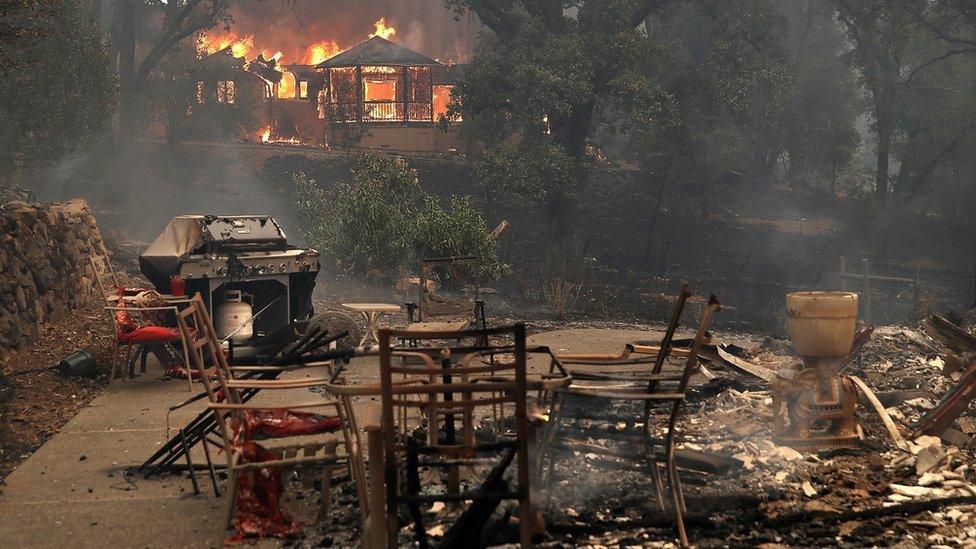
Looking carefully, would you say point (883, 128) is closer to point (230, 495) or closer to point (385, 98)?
point (385, 98)

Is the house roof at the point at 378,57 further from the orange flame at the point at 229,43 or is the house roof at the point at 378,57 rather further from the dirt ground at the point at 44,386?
the dirt ground at the point at 44,386

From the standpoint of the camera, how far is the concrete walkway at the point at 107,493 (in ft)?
20.8

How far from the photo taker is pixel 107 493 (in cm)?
724

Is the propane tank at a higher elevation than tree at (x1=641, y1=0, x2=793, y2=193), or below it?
below

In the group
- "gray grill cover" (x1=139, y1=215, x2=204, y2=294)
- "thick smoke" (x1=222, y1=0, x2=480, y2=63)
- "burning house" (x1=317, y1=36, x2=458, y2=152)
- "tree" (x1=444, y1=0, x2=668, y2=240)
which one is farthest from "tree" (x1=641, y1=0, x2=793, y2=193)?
"gray grill cover" (x1=139, y1=215, x2=204, y2=294)

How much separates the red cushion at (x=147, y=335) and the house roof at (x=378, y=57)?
26.9 meters

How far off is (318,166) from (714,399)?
82.5 ft

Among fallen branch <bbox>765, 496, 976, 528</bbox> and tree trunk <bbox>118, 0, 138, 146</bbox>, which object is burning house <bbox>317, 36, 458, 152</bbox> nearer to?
tree trunk <bbox>118, 0, 138, 146</bbox>

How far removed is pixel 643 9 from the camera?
29.1 metres

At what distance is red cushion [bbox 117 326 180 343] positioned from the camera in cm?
1112

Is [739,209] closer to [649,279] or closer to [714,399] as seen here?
[649,279]

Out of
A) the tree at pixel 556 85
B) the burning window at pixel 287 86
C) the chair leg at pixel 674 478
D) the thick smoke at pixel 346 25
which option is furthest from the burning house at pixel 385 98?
the chair leg at pixel 674 478

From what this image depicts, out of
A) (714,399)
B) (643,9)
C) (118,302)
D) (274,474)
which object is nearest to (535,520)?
(274,474)

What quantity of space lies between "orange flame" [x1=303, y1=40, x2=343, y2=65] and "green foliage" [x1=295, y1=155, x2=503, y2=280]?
861 inches
